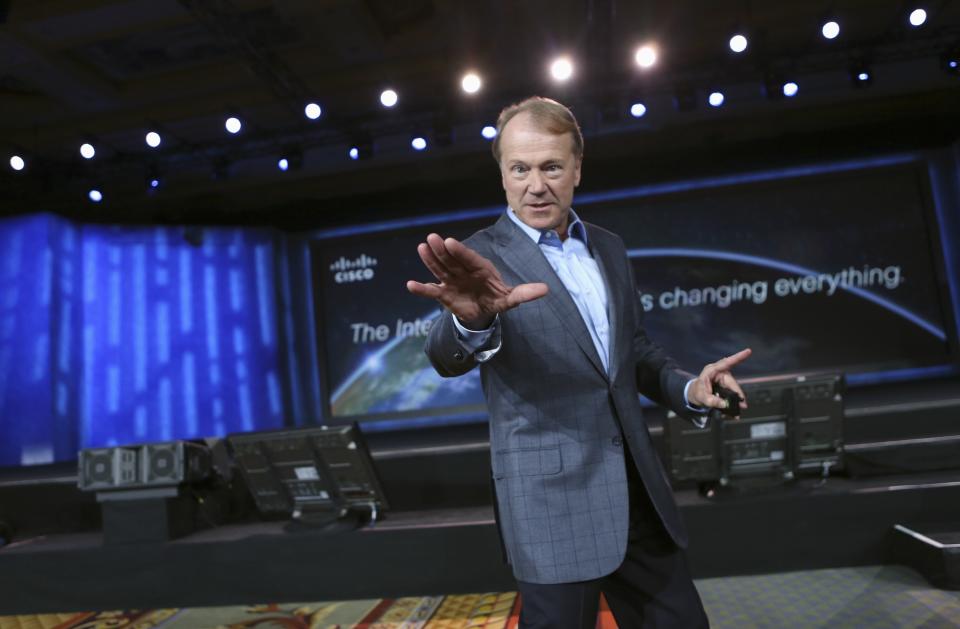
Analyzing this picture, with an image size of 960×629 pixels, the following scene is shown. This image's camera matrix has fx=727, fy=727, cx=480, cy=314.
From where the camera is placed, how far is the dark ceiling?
5930 millimetres

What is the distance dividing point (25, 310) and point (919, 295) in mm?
8130

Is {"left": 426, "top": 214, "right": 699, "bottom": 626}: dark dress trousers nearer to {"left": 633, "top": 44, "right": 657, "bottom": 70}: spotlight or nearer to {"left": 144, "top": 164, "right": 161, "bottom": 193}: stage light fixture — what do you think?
{"left": 633, "top": 44, "right": 657, "bottom": 70}: spotlight

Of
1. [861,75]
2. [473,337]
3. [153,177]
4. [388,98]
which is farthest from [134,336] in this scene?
[861,75]

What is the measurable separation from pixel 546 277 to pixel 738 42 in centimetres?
521

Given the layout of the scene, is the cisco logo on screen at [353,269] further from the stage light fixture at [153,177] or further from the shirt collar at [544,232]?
the shirt collar at [544,232]

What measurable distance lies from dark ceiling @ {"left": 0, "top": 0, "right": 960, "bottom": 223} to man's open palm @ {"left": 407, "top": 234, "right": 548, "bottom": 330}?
4.89 m

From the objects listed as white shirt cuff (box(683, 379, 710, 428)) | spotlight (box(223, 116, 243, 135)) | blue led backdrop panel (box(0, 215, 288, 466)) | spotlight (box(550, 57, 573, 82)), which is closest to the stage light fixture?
blue led backdrop panel (box(0, 215, 288, 466))

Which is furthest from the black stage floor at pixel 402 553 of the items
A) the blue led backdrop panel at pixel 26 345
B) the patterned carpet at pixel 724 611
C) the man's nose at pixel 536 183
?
the man's nose at pixel 536 183

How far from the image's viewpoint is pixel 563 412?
4.34ft

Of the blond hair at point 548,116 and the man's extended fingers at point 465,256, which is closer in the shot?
the man's extended fingers at point 465,256

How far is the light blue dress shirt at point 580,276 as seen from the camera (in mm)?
1399

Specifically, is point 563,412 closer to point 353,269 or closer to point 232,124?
point 232,124

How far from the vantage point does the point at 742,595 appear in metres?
3.34

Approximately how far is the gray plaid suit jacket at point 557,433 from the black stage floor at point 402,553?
2.46 m
